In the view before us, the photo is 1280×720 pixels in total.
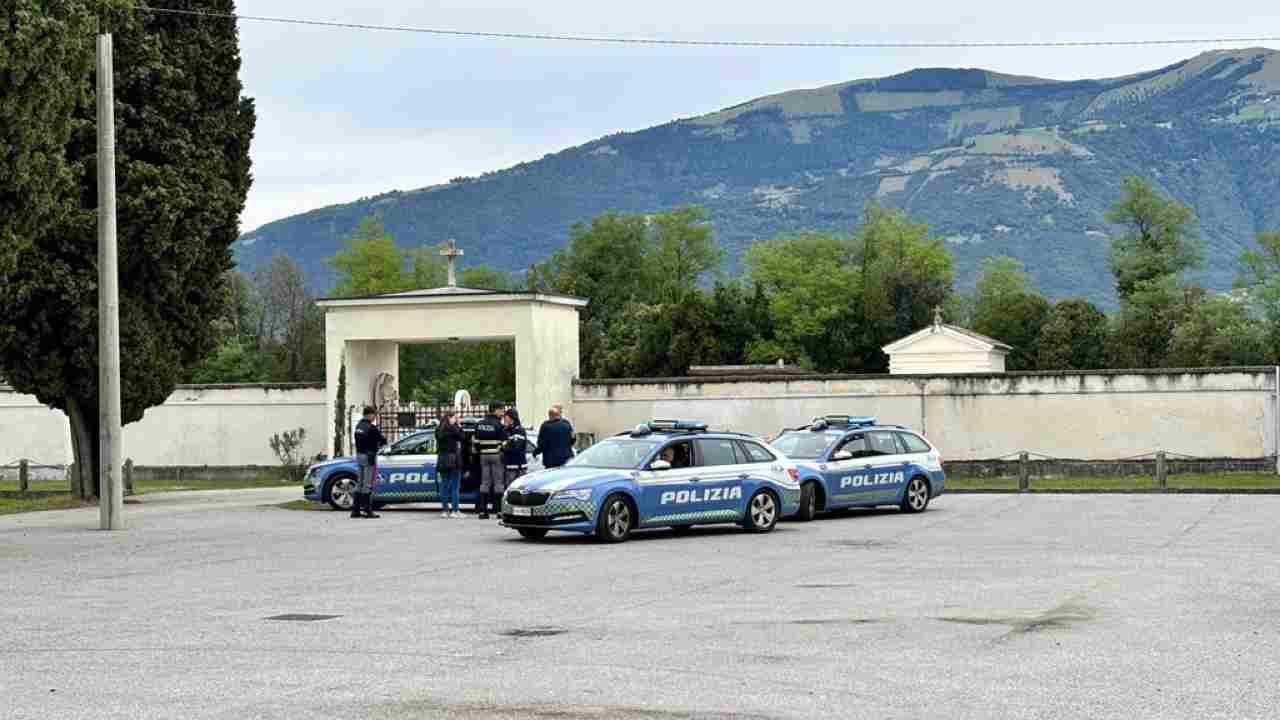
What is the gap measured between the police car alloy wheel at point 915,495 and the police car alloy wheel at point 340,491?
9896 mm

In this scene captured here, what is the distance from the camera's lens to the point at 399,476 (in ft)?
111

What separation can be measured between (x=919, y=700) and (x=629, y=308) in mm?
108496

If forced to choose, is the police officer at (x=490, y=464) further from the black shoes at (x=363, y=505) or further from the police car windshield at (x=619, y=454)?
the police car windshield at (x=619, y=454)

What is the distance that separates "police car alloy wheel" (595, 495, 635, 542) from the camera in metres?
Answer: 24.9

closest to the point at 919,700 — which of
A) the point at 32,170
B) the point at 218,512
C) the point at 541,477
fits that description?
the point at 541,477

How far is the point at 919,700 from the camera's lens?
419 inches

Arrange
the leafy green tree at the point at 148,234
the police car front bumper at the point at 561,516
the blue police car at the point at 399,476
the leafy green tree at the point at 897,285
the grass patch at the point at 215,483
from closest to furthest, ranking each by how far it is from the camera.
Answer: the police car front bumper at the point at 561,516, the blue police car at the point at 399,476, the leafy green tree at the point at 148,234, the grass patch at the point at 215,483, the leafy green tree at the point at 897,285

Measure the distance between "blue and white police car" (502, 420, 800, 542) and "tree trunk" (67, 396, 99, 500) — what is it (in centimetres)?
1529

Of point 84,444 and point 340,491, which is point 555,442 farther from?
point 84,444

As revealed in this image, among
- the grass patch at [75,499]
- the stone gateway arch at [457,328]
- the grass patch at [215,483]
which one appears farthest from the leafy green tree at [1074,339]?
the stone gateway arch at [457,328]

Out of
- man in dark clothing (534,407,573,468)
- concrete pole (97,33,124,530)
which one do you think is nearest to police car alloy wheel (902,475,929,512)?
man in dark clothing (534,407,573,468)

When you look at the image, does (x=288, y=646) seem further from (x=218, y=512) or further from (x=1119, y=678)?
(x=218, y=512)

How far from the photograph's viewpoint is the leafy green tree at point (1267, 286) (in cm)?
9931

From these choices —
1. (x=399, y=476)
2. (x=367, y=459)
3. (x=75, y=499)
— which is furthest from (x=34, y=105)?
(x=75, y=499)
